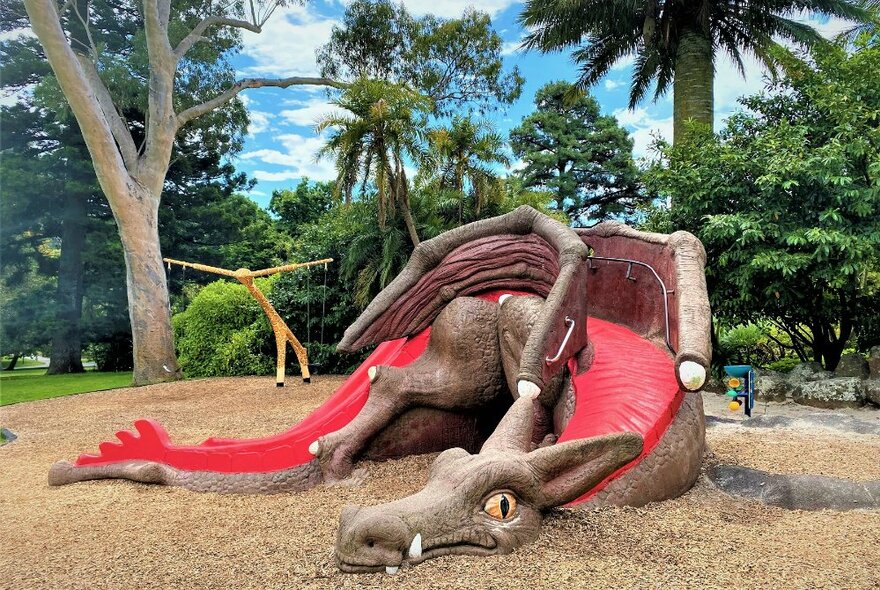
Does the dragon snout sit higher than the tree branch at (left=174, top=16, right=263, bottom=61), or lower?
lower

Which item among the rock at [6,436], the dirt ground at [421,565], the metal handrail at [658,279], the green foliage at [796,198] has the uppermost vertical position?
the green foliage at [796,198]

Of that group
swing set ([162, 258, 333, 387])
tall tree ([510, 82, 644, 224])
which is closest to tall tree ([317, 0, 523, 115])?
tall tree ([510, 82, 644, 224])

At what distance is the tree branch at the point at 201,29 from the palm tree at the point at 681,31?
21.5 ft

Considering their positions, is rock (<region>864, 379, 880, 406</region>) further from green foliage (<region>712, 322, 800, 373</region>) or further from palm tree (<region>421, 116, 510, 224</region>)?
palm tree (<region>421, 116, 510, 224</region>)

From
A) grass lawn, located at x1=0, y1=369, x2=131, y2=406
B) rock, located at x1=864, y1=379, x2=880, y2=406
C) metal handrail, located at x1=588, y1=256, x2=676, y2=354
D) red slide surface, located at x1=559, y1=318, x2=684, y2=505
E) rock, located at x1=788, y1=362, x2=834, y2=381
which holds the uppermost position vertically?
metal handrail, located at x1=588, y1=256, x2=676, y2=354

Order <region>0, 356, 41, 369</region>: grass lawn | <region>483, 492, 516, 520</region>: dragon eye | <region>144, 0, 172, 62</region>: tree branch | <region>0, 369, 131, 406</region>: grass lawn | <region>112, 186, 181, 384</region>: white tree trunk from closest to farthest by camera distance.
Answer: <region>483, 492, 516, 520</region>: dragon eye < <region>0, 369, 131, 406</region>: grass lawn < <region>112, 186, 181, 384</region>: white tree trunk < <region>144, 0, 172, 62</region>: tree branch < <region>0, 356, 41, 369</region>: grass lawn

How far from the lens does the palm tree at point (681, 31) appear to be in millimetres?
11789

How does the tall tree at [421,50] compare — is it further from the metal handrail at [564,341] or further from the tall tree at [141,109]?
the metal handrail at [564,341]

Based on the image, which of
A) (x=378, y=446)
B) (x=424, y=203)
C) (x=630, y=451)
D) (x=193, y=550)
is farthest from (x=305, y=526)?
(x=424, y=203)

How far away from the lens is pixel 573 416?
267 centimetres

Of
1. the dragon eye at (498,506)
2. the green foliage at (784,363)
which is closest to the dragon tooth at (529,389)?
the dragon eye at (498,506)

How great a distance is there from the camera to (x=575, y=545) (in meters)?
2.09

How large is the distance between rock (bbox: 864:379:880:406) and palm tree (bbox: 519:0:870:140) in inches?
228

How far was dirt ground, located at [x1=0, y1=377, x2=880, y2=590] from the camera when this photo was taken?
1927 mm
